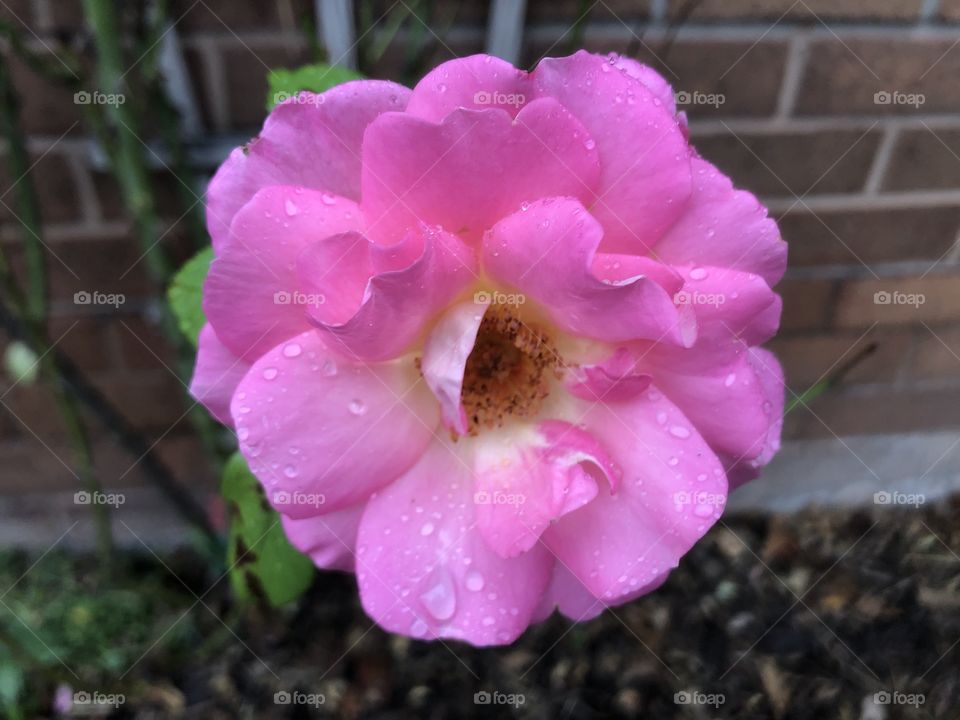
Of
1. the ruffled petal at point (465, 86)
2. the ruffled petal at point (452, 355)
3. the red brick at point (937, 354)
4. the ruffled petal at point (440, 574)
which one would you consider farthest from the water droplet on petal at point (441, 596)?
the red brick at point (937, 354)

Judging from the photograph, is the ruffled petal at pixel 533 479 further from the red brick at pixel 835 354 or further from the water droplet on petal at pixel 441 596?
the red brick at pixel 835 354

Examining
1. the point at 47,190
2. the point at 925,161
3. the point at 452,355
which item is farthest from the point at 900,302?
the point at 47,190

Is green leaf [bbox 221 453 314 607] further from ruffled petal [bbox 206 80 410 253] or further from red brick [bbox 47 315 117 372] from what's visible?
red brick [bbox 47 315 117 372]

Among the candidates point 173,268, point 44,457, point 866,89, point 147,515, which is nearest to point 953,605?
point 866,89

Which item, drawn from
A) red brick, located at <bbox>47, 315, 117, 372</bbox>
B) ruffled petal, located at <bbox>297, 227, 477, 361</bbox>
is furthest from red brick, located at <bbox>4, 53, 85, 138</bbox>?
ruffled petal, located at <bbox>297, 227, 477, 361</bbox>

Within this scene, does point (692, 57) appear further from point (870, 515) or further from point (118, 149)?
point (870, 515)
